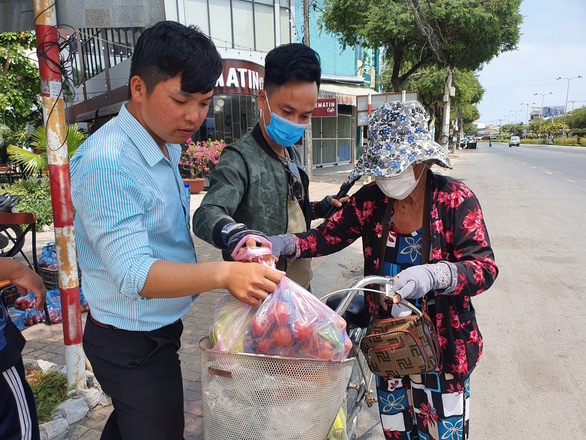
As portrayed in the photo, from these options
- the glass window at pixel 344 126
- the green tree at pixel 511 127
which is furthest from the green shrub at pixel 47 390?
the green tree at pixel 511 127

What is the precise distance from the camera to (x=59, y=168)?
2424 mm

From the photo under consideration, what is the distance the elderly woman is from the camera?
1.49 m

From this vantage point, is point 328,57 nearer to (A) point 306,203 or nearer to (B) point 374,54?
(B) point 374,54

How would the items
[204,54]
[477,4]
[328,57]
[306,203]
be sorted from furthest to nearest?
[328,57], [477,4], [306,203], [204,54]

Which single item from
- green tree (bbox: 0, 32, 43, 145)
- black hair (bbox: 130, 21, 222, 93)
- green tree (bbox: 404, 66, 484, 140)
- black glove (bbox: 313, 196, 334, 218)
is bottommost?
black glove (bbox: 313, 196, 334, 218)

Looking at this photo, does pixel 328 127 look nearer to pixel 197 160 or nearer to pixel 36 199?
pixel 197 160

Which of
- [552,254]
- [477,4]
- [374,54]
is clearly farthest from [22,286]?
[374,54]

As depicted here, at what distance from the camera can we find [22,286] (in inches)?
61.3

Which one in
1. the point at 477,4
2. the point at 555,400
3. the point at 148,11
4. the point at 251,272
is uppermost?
the point at 477,4

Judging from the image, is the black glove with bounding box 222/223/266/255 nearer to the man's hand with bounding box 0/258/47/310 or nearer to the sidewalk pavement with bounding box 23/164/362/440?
the man's hand with bounding box 0/258/47/310

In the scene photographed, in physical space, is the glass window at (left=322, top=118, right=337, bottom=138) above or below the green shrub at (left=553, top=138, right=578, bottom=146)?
above

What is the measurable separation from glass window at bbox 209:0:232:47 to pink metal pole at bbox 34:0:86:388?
39.7 feet

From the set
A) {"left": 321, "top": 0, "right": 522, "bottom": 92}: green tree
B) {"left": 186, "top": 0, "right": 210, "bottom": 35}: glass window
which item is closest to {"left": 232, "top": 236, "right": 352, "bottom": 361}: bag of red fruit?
{"left": 321, "top": 0, "right": 522, "bottom": 92}: green tree

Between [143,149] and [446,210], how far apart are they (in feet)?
3.65
